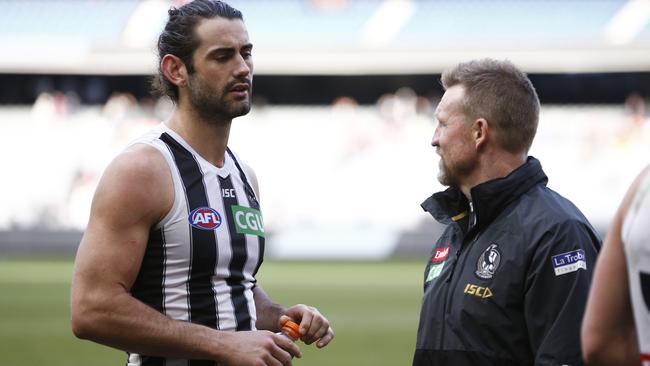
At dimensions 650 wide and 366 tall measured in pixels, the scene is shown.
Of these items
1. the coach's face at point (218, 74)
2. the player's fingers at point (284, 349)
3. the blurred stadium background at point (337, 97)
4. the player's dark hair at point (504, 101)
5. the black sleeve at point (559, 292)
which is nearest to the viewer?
the black sleeve at point (559, 292)

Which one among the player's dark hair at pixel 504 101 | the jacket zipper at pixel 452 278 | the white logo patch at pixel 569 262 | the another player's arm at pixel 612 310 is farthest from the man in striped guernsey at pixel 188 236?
the another player's arm at pixel 612 310

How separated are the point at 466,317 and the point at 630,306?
916 millimetres

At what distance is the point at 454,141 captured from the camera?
3.34m

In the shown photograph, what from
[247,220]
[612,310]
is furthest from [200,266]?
[612,310]

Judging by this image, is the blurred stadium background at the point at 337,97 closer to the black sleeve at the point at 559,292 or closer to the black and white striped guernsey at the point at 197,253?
the black and white striped guernsey at the point at 197,253

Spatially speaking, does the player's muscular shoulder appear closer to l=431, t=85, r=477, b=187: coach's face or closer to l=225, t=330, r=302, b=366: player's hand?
l=225, t=330, r=302, b=366: player's hand

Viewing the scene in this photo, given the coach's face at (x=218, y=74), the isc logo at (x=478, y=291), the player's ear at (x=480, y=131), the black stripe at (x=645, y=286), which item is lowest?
the black stripe at (x=645, y=286)

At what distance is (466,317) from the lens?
3098 mm

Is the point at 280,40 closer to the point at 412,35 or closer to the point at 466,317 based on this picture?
the point at 412,35

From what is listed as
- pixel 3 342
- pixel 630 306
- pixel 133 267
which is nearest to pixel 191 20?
pixel 133 267

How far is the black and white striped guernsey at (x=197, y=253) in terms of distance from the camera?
3.13 meters

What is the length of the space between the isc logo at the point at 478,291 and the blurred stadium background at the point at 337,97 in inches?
798

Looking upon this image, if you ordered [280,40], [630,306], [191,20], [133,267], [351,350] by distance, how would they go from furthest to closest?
1. [280,40]
2. [351,350]
3. [191,20]
4. [133,267]
5. [630,306]

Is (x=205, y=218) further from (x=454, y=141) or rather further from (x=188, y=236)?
(x=454, y=141)
